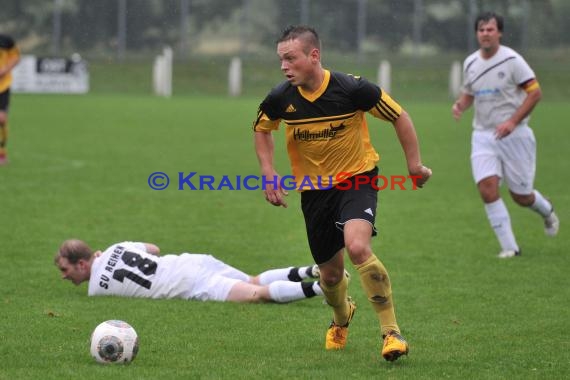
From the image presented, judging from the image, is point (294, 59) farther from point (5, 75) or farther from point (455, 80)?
point (455, 80)

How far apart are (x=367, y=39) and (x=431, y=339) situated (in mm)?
38223

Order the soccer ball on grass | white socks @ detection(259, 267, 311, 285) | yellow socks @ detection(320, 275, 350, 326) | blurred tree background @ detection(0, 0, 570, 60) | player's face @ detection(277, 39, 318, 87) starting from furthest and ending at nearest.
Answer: blurred tree background @ detection(0, 0, 570, 60) < white socks @ detection(259, 267, 311, 285) < yellow socks @ detection(320, 275, 350, 326) < player's face @ detection(277, 39, 318, 87) < the soccer ball on grass

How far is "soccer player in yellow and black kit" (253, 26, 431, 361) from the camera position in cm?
655

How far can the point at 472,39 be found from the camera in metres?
44.1

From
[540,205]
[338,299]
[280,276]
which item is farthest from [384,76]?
[338,299]

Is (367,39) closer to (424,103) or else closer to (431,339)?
(424,103)

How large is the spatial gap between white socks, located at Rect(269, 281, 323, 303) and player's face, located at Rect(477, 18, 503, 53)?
3.60 metres

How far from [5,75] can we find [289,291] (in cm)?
1086

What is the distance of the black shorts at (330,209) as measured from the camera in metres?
6.73

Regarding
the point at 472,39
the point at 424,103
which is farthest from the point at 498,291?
the point at 472,39

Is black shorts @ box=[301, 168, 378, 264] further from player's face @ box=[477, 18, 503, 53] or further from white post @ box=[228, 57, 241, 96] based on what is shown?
white post @ box=[228, 57, 241, 96]

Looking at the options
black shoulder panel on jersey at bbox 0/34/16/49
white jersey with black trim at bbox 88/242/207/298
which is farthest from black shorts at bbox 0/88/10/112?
white jersey with black trim at bbox 88/242/207/298

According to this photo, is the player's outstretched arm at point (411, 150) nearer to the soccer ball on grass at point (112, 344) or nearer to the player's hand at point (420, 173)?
the player's hand at point (420, 173)

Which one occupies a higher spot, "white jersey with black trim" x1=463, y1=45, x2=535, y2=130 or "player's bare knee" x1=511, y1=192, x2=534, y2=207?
"white jersey with black trim" x1=463, y1=45, x2=535, y2=130
